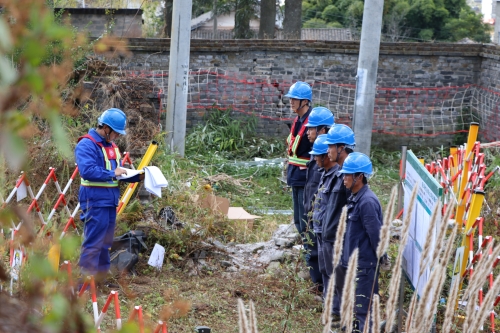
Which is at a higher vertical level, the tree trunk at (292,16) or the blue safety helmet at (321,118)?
the tree trunk at (292,16)

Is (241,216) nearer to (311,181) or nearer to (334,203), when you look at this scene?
(311,181)

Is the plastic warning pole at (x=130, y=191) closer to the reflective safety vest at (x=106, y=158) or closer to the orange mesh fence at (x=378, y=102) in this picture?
the reflective safety vest at (x=106, y=158)

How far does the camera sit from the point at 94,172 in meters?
6.29

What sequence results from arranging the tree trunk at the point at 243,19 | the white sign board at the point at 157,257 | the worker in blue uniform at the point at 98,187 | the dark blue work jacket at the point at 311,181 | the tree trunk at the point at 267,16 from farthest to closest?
the tree trunk at the point at 243,19 < the tree trunk at the point at 267,16 < the white sign board at the point at 157,257 < the dark blue work jacket at the point at 311,181 < the worker in blue uniform at the point at 98,187

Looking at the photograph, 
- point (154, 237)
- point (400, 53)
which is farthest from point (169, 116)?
point (400, 53)

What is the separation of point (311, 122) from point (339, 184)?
140cm

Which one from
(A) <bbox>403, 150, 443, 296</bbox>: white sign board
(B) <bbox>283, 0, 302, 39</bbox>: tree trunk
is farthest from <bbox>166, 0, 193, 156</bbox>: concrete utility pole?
(B) <bbox>283, 0, 302, 39</bbox>: tree trunk

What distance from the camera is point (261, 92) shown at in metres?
14.5

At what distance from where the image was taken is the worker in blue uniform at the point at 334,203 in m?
5.88

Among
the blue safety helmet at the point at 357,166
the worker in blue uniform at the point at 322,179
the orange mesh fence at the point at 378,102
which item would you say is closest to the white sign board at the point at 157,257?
the worker in blue uniform at the point at 322,179

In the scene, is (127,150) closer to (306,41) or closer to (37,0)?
(306,41)

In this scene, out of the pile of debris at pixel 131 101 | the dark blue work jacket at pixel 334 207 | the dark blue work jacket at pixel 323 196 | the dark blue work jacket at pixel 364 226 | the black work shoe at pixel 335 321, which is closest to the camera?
the dark blue work jacket at pixel 364 226

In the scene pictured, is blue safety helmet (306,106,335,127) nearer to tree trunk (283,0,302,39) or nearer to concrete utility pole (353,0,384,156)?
concrete utility pole (353,0,384,156)

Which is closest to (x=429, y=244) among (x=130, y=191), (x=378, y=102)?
(x=130, y=191)
